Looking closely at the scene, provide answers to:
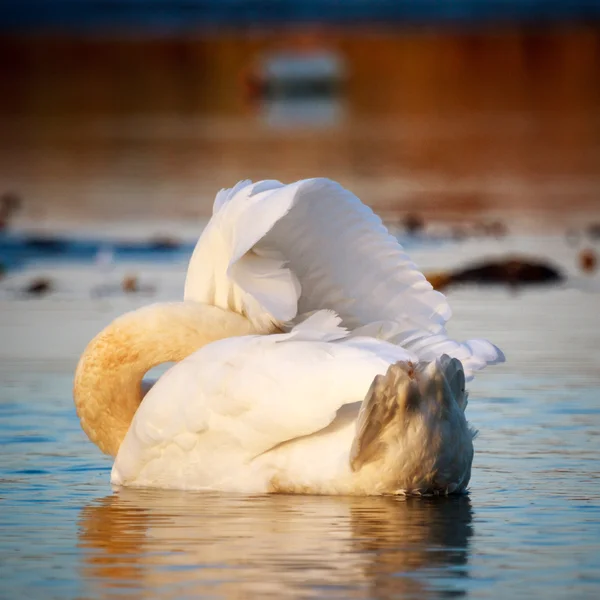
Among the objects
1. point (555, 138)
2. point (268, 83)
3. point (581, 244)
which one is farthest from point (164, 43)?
point (581, 244)

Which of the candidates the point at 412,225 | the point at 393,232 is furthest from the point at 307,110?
the point at 393,232

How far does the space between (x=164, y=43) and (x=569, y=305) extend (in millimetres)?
97561

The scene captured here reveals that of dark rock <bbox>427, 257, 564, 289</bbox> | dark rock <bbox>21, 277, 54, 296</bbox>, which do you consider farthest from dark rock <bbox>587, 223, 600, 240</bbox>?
dark rock <bbox>21, 277, 54, 296</bbox>

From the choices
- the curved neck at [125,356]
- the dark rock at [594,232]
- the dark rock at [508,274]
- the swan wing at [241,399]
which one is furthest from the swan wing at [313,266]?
the dark rock at [594,232]

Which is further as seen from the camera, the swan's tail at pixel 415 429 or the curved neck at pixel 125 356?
the curved neck at pixel 125 356

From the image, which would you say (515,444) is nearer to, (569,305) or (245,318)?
(245,318)

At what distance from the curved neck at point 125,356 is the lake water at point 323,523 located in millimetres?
246

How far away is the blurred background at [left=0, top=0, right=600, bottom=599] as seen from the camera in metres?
7.64

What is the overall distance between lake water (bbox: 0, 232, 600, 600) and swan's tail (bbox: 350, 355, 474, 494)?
0.48ft

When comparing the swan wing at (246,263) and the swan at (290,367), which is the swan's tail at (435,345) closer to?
the swan at (290,367)

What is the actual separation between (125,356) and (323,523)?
200 cm

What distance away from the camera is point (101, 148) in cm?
3894

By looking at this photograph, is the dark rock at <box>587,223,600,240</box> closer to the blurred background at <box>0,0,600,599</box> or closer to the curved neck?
the blurred background at <box>0,0,600,599</box>

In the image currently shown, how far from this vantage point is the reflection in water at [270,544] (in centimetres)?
727
